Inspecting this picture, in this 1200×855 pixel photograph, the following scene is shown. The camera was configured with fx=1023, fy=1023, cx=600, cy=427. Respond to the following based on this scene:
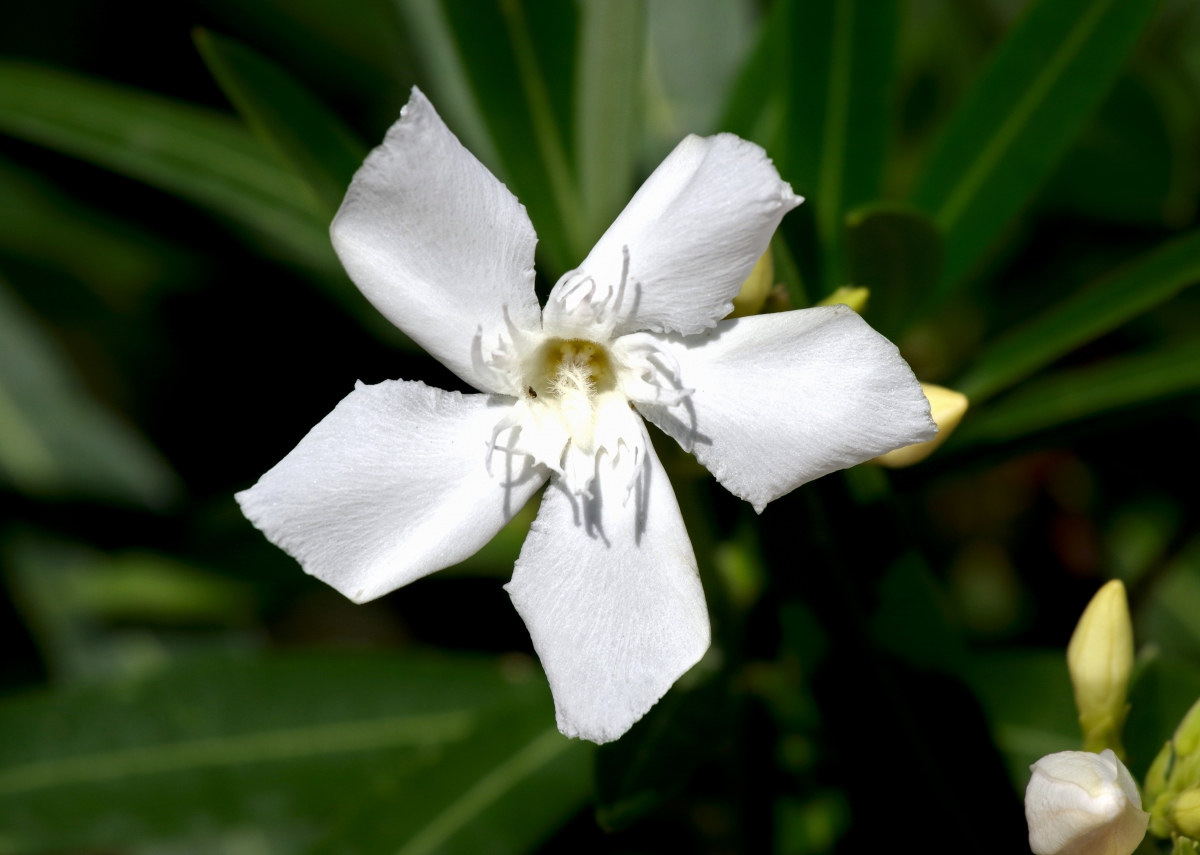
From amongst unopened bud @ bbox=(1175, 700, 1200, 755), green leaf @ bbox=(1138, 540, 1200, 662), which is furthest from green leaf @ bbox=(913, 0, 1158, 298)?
green leaf @ bbox=(1138, 540, 1200, 662)

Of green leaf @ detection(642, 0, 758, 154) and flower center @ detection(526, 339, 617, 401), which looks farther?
green leaf @ detection(642, 0, 758, 154)

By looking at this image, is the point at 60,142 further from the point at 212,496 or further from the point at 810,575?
the point at 810,575

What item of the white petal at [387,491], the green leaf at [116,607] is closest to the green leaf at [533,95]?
the white petal at [387,491]

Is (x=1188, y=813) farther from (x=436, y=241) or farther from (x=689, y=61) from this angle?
(x=689, y=61)

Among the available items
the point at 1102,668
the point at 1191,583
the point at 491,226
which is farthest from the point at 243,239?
the point at 1191,583

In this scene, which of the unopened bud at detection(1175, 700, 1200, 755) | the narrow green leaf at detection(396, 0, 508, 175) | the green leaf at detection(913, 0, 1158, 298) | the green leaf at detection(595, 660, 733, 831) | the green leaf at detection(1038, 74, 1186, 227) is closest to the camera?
the unopened bud at detection(1175, 700, 1200, 755)

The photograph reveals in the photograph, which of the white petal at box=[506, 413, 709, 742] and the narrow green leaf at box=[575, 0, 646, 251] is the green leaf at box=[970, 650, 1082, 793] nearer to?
the white petal at box=[506, 413, 709, 742]

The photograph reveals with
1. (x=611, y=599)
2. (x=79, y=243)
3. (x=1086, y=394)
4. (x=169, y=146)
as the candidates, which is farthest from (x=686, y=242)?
(x=79, y=243)
